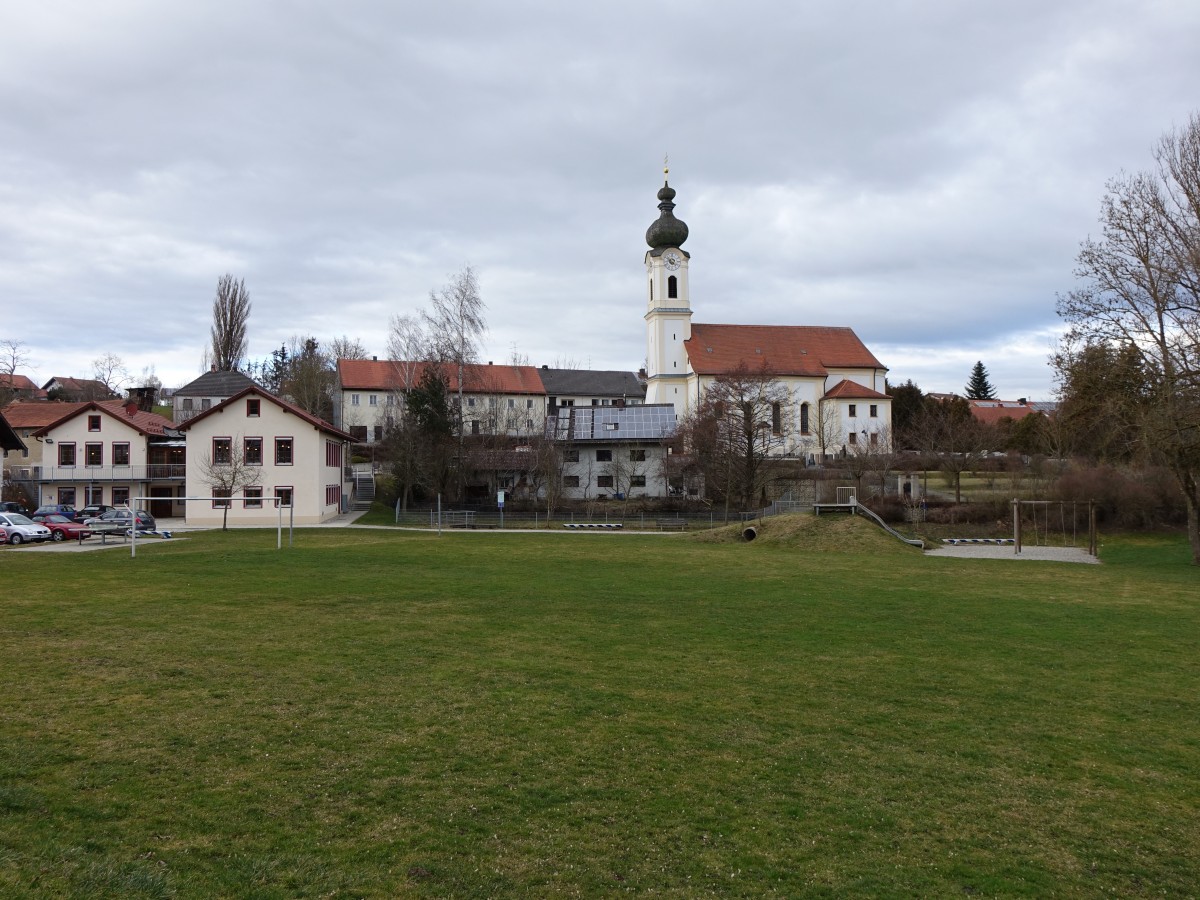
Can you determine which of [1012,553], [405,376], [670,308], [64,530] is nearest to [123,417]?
[64,530]

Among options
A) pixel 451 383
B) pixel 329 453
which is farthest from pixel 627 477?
pixel 329 453

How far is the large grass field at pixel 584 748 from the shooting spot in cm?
623

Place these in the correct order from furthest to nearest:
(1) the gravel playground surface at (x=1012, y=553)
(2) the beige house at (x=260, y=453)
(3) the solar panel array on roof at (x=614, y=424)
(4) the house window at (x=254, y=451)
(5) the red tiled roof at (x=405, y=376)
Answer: (5) the red tiled roof at (x=405, y=376)
(3) the solar panel array on roof at (x=614, y=424)
(4) the house window at (x=254, y=451)
(2) the beige house at (x=260, y=453)
(1) the gravel playground surface at (x=1012, y=553)

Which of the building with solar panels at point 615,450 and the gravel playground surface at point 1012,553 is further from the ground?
the building with solar panels at point 615,450

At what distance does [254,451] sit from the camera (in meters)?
48.6

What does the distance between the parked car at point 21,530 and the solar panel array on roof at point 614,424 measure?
3419 centimetres

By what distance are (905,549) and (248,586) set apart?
26.4m

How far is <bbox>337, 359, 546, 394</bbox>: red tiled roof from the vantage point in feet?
225

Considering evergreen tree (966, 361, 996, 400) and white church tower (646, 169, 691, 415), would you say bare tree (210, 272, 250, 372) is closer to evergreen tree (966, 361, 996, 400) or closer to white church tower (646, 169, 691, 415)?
white church tower (646, 169, 691, 415)

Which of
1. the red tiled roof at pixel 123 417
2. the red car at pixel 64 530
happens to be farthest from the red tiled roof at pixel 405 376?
the red car at pixel 64 530

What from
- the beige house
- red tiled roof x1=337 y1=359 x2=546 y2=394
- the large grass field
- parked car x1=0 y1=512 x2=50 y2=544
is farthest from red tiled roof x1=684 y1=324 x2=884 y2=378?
the large grass field

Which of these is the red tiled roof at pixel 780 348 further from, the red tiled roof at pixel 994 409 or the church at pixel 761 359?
the red tiled roof at pixel 994 409

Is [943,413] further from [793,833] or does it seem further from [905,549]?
[793,833]

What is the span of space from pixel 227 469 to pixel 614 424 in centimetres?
2973
